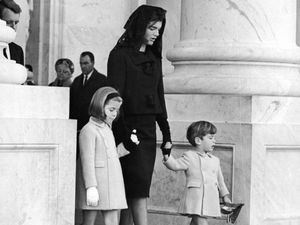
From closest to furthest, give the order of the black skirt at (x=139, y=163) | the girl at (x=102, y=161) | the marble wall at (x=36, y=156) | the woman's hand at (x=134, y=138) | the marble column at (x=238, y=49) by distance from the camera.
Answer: the marble wall at (x=36, y=156)
the girl at (x=102, y=161)
the woman's hand at (x=134, y=138)
the black skirt at (x=139, y=163)
the marble column at (x=238, y=49)

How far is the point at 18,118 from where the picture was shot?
959 cm

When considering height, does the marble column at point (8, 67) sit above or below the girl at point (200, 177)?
above

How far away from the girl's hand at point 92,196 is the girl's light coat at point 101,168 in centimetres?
12

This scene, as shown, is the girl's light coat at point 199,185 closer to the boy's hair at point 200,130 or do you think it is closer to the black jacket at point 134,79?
the boy's hair at point 200,130

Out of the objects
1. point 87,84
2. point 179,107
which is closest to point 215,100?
point 179,107

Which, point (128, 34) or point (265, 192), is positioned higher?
point (128, 34)

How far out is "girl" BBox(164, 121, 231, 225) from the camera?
11078 millimetres

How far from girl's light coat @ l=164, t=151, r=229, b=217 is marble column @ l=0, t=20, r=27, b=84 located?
6.12ft

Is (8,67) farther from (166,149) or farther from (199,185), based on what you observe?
(199,185)

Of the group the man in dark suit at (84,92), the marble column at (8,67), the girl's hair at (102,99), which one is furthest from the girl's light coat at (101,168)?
the man in dark suit at (84,92)

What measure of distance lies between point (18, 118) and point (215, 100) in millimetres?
3312

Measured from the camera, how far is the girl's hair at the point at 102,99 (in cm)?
1019

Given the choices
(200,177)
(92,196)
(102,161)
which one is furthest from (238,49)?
(92,196)

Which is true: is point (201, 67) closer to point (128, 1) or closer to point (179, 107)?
point (179, 107)
